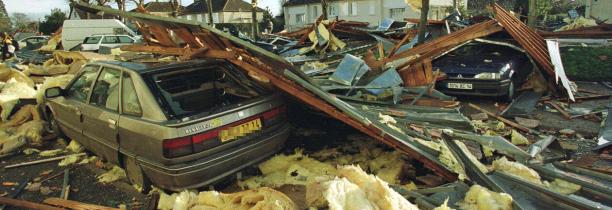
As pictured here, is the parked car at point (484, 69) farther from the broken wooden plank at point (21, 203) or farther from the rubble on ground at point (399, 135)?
the broken wooden plank at point (21, 203)

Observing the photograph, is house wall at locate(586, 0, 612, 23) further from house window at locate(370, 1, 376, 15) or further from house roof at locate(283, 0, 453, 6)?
house window at locate(370, 1, 376, 15)

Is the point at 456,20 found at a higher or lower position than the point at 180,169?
higher

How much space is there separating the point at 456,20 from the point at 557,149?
8004mm

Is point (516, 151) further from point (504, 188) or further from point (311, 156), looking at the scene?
point (311, 156)

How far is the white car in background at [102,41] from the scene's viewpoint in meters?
19.4

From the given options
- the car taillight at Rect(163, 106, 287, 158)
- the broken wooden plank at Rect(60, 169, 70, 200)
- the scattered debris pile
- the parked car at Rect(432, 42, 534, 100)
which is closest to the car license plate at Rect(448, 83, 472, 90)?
the parked car at Rect(432, 42, 534, 100)

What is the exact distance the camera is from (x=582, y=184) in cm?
346

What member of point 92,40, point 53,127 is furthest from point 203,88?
point 92,40

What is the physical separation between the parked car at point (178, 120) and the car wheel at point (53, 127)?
111cm

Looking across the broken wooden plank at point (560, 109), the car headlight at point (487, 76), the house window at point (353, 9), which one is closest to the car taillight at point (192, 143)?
the car headlight at point (487, 76)

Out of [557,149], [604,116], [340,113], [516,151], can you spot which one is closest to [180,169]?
[340,113]

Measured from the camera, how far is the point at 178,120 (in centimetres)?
375

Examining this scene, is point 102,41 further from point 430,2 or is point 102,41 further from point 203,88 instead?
point 430,2

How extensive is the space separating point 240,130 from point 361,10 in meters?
38.8
